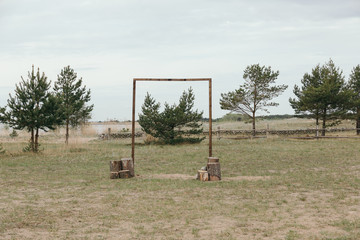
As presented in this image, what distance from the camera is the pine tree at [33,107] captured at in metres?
20.0

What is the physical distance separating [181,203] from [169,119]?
728 inches

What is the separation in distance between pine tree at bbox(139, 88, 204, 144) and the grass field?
1213 cm

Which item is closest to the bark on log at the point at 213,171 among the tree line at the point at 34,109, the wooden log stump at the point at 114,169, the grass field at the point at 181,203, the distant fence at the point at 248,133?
the grass field at the point at 181,203

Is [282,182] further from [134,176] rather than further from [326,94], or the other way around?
[326,94]

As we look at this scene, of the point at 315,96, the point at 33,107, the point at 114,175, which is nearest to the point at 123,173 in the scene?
the point at 114,175

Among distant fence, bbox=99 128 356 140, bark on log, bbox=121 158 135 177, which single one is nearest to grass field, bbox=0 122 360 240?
bark on log, bbox=121 158 135 177

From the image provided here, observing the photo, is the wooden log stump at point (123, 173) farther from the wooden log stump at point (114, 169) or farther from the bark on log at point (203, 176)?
the bark on log at point (203, 176)

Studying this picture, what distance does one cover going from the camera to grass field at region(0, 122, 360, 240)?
246 inches

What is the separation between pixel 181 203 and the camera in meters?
8.27

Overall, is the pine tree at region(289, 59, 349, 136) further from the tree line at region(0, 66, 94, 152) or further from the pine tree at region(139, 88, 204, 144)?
the tree line at region(0, 66, 94, 152)

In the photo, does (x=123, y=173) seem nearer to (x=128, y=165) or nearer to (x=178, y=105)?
(x=128, y=165)

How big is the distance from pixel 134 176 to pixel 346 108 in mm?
28994

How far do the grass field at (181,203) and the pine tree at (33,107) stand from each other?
5714 mm

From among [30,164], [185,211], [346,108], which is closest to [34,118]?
[30,164]
